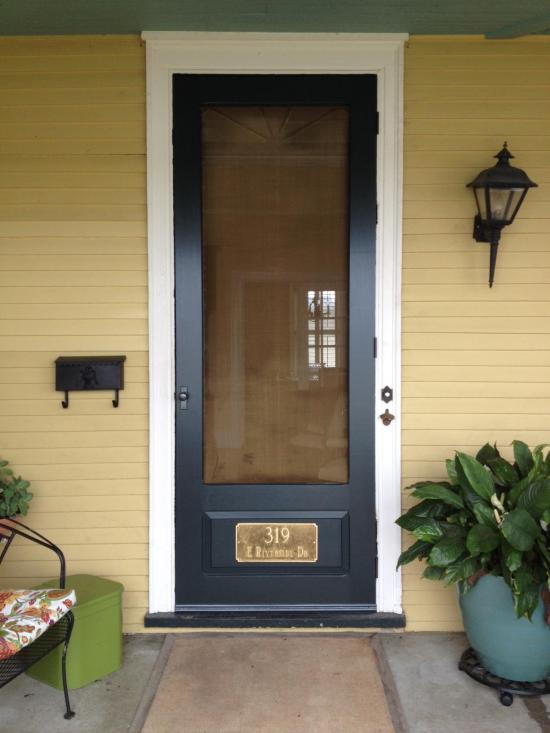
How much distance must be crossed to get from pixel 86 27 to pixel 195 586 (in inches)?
102

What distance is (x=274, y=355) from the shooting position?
3.27m

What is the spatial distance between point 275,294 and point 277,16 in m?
1.19

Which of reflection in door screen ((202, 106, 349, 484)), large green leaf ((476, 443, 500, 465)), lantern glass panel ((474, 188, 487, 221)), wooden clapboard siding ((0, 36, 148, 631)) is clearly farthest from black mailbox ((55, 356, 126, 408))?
lantern glass panel ((474, 188, 487, 221))

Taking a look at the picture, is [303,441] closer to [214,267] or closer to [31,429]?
[214,267]

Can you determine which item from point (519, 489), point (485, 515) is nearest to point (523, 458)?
point (519, 489)

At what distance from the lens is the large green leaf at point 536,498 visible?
8.30 ft

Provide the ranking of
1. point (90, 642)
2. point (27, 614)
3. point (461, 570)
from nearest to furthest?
point (27, 614) → point (461, 570) → point (90, 642)

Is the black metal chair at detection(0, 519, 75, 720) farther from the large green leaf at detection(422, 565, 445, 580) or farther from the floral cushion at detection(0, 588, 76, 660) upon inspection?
the large green leaf at detection(422, 565, 445, 580)

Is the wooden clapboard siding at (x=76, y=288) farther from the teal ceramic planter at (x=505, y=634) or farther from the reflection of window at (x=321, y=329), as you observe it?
the teal ceramic planter at (x=505, y=634)

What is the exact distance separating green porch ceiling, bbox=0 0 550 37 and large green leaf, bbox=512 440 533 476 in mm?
1801

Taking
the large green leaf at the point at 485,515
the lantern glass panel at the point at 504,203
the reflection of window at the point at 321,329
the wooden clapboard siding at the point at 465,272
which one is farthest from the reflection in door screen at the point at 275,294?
the large green leaf at the point at 485,515

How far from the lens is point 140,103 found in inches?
127

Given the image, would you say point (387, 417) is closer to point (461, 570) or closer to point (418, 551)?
point (418, 551)

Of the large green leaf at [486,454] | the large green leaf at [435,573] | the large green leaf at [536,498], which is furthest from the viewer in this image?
the large green leaf at [486,454]
